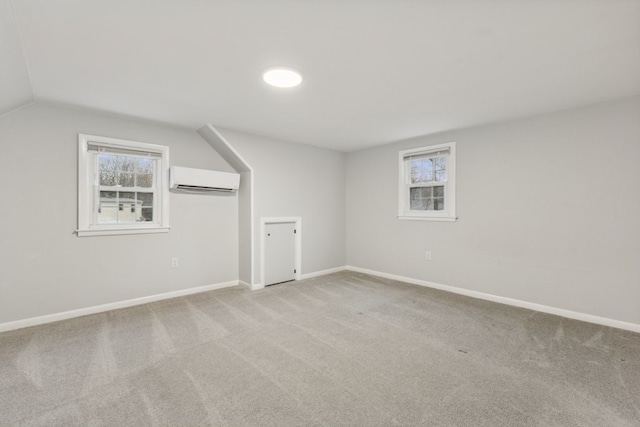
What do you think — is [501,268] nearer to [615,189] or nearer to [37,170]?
[615,189]

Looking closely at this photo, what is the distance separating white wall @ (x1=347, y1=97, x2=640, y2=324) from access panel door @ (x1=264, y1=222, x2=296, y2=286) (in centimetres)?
202

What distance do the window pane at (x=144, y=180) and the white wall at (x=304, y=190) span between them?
1.18 m

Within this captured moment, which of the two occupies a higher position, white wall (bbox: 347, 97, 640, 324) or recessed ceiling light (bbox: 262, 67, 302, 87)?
recessed ceiling light (bbox: 262, 67, 302, 87)

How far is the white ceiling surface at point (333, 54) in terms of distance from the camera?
165 cm

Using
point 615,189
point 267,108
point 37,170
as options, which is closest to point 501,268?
point 615,189

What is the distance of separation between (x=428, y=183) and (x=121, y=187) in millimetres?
4456

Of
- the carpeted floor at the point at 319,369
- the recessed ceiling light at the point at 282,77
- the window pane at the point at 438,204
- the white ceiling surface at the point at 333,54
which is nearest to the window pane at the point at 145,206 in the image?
the white ceiling surface at the point at 333,54

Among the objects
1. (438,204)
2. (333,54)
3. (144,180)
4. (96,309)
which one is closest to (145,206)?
(144,180)

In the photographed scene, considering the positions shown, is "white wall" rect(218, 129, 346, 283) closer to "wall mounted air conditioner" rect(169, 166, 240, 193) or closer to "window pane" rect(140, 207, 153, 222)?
"wall mounted air conditioner" rect(169, 166, 240, 193)

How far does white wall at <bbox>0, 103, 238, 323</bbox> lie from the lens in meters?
2.89

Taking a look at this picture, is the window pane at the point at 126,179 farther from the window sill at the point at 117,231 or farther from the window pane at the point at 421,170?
the window pane at the point at 421,170

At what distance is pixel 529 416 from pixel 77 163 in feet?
15.7

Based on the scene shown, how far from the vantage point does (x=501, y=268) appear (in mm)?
3695

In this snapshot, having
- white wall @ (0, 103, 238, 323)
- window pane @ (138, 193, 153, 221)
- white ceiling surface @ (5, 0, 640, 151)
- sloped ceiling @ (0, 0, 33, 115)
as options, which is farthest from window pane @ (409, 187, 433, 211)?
sloped ceiling @ (0, 0, 33, 115)
